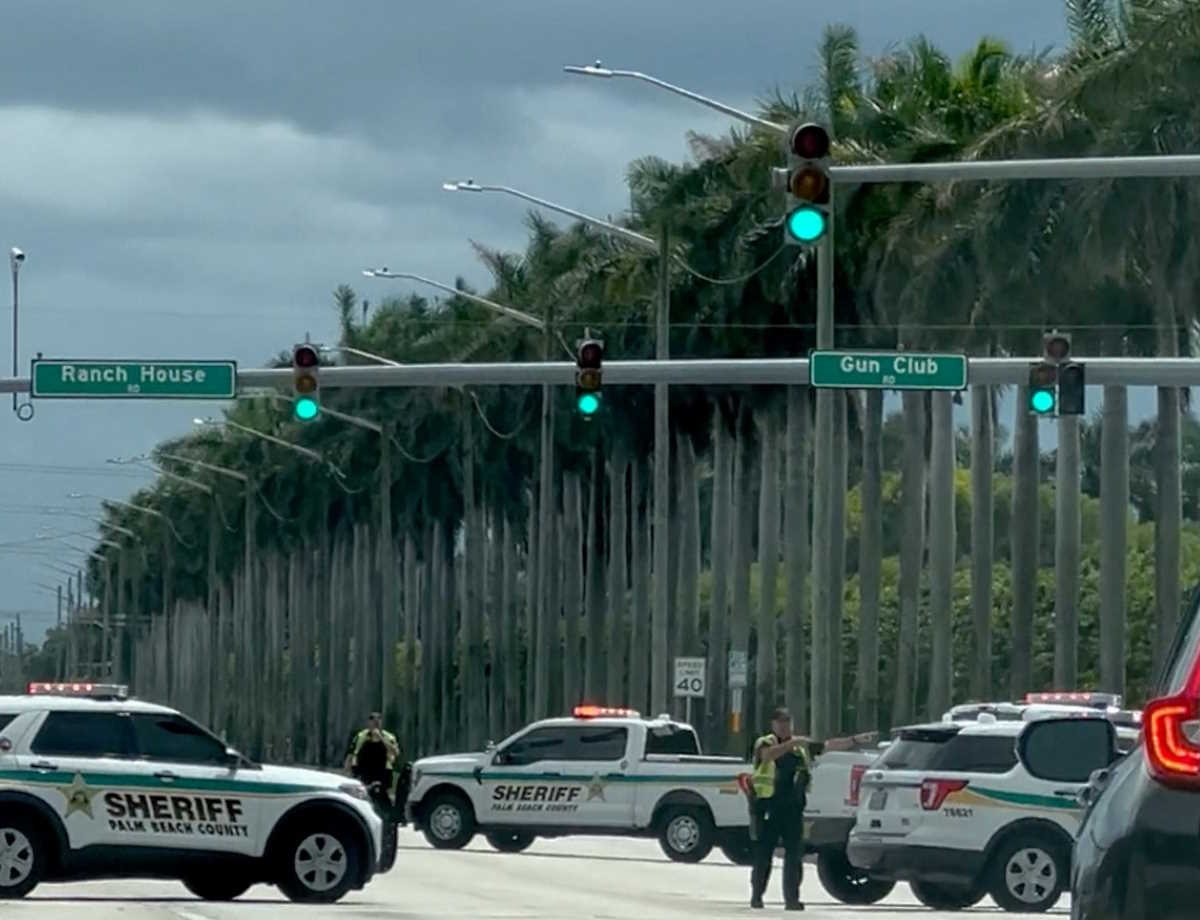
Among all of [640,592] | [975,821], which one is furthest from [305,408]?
[640,592]

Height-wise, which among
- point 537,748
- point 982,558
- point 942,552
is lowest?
point 537,748

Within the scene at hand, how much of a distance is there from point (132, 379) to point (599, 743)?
9.38 m

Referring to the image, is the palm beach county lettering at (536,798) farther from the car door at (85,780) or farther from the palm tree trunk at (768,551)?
the palm tree trunk at (768,551)

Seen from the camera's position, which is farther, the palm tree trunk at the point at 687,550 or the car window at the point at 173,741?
the palm tree trunk at the point at 687,550

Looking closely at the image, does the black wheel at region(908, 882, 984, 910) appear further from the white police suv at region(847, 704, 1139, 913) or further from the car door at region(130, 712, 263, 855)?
the car door at region(130, 712, 263, 855)

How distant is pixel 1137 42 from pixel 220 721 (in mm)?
110964

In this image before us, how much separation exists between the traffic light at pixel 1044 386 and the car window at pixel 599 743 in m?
12.0

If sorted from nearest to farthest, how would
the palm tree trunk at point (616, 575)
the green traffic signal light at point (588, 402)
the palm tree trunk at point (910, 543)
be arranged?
the green traffic signal light at point (588, 402) < the palm tree trunk at point (910, 543) < the palm tree trunk at point (616, 575)

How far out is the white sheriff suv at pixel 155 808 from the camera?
978 inches

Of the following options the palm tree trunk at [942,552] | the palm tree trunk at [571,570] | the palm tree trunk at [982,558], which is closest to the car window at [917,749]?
the palm tree trunk at [982,558]

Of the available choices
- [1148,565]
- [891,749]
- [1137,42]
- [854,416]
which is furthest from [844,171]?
[1148,565]

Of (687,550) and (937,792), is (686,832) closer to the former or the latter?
(937,792)

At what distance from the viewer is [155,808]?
82.4 ft

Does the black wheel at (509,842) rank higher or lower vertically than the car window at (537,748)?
lower
